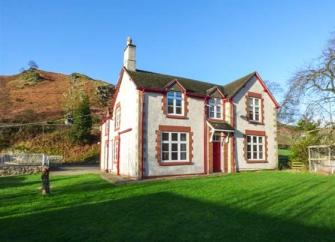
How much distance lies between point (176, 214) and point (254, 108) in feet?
62.2

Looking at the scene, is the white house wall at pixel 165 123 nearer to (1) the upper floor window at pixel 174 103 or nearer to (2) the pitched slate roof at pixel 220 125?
(1) the upper floor window at pixel 174 103

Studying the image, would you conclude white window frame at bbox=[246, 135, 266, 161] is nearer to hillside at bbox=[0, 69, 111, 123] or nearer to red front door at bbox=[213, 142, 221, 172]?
red front door at bbox=[213, 142, 221, 172]

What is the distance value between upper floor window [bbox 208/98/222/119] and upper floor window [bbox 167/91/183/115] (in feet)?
9.79

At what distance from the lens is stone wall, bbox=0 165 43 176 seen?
30.1m

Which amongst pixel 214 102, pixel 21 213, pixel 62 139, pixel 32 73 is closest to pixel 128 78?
pixel 214 102

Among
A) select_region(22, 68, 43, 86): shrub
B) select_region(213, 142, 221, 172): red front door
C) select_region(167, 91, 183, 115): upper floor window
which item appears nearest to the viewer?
select_region(167, 91, 183, 115): upper floor window

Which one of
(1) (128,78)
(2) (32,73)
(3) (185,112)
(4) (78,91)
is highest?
(2) (32,73)

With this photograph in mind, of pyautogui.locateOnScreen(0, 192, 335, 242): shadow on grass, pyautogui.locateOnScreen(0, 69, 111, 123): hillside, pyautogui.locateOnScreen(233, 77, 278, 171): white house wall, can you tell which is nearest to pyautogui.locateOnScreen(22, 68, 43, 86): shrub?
pyautogui.locateOnScreen(0, 69, 111, 123): hillside

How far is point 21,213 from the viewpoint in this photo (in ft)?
35.8

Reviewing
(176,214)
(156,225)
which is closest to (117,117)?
(176,214)

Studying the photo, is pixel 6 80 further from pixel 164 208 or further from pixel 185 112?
pixel 164 208

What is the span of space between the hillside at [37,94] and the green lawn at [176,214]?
52.4 metres

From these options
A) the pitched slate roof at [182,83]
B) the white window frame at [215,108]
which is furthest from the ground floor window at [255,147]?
the pitched slate roof at [182,83]

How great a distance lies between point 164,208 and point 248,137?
16622 millimetres
